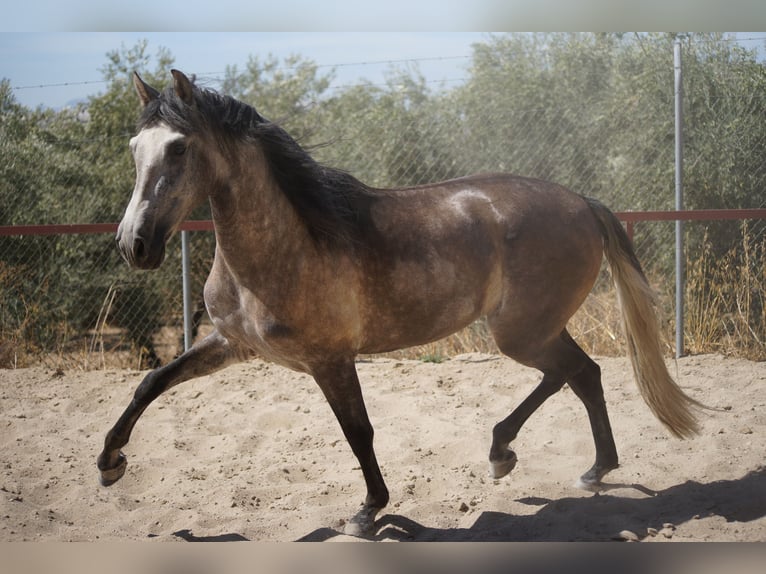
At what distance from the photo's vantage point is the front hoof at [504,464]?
2826 millimetres

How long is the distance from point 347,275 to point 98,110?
3.76m

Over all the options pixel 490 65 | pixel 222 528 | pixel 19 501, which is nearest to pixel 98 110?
pixel 490 65

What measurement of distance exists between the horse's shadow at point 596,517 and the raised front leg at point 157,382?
68cm

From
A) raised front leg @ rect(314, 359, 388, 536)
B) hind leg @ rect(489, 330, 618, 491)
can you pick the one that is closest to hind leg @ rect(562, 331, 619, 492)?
hind leg @ rect(489, 330, 618, 491)

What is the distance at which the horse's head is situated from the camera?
2074 mm

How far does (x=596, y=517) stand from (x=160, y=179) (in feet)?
6.02

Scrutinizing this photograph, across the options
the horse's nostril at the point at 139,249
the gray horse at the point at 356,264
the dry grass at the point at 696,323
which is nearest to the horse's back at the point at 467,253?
the gray horse at the point at 356,264

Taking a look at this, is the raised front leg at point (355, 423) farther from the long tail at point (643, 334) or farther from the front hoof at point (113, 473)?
the long tail at point (643, 334)

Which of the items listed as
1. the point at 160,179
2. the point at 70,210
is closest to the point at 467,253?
the point at 160,179

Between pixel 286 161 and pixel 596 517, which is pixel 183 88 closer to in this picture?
pixel 286 161

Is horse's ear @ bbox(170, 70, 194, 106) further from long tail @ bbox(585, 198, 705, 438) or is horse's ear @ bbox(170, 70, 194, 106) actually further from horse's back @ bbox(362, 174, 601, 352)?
long tail @ bbox(585, 198, 705, 438)

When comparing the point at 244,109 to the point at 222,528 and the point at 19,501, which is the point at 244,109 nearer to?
the point at 222,528

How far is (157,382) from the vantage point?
2.60 meters
